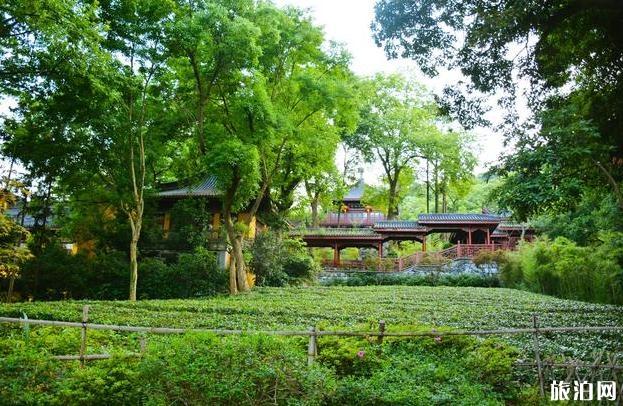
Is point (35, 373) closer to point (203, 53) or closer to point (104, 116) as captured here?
point (104, 116)

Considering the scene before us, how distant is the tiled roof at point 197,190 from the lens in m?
21.4

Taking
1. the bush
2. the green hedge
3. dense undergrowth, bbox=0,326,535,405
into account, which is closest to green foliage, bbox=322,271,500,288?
the green hedge

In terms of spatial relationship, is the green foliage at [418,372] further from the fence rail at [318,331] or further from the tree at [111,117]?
the tree at [111,117]

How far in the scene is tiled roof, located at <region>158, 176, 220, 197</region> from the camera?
2142cm

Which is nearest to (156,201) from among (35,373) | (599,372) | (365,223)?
(35,373)

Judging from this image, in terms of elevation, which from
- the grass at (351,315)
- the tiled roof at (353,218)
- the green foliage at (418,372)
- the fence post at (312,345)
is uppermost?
the tiled roof at (353,218)

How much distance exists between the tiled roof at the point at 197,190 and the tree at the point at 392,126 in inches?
647

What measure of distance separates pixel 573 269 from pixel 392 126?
2019cm

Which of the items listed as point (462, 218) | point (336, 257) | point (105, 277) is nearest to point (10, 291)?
point (105, 277)

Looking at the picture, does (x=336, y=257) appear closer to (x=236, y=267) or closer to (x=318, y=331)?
(x=236, y=267)

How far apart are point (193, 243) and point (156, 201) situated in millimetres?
3223

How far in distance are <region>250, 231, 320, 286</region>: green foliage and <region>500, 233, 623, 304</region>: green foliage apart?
1047 cm

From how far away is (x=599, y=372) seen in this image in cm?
516

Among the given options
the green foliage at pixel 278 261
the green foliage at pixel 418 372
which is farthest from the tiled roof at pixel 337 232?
the green foliage at pixel 418 372
